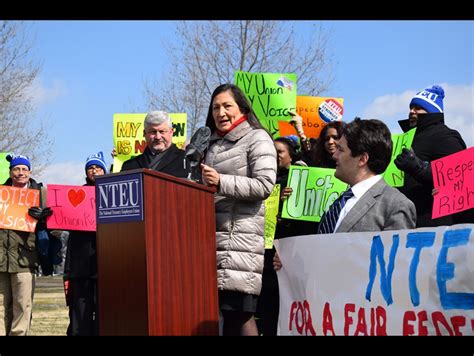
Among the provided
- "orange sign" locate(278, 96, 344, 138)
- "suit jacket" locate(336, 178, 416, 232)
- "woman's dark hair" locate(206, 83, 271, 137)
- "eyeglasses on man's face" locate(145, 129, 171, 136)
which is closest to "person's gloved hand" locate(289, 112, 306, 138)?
"orange sign" locate(278, 96, 344, 138)

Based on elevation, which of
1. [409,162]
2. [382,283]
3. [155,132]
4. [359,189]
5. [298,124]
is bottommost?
[382,283]

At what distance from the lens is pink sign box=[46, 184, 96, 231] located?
8.52 meters

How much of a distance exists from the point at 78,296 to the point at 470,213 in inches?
159

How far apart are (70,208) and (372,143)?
455 cm

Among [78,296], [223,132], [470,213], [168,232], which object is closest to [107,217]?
[168,232]

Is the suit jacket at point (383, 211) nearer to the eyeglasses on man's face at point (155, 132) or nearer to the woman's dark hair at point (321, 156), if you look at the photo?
the eyeglasses on man's face at point (155, 132)

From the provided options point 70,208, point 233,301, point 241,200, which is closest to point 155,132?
point 241,200

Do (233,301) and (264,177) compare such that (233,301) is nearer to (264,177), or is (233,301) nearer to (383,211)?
(264,177)

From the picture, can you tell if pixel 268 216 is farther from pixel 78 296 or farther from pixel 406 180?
pixel 78 296

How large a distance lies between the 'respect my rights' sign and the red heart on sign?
14.0 ft

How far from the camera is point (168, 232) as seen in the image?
4.31 meters

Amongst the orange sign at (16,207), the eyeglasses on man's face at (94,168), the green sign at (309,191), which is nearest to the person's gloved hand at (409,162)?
the green sign at (309,191)

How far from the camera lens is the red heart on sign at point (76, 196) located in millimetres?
8609

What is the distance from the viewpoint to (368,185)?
4.70m
